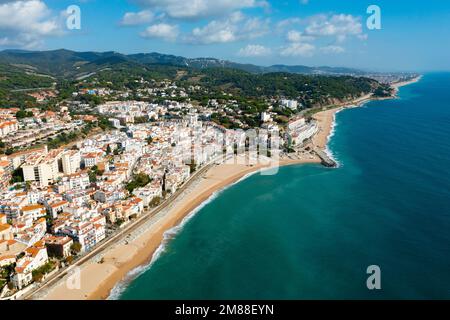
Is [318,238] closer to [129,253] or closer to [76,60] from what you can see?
[129,253]

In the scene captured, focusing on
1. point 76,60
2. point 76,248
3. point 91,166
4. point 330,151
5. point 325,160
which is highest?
point 76,60

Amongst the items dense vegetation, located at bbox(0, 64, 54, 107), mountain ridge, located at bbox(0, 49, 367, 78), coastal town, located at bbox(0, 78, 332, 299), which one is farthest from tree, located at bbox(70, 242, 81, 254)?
mountain ridge, located at bbox(0, 49, 367, 78)

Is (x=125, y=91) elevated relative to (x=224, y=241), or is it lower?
elevated

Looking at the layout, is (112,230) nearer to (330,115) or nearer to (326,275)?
(326,275)

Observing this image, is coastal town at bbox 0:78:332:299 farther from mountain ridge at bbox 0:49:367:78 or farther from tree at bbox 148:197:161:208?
mountain ridge at bbox 0:49:367:78

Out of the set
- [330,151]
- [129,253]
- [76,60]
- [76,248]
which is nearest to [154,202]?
[129,253]

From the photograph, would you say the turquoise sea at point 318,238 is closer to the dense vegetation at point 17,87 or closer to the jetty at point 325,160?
the jetty at point 325,160
